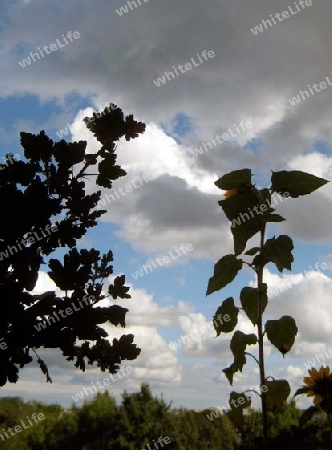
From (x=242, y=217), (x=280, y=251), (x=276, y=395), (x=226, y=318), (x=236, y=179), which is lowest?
(x=276, y=395)

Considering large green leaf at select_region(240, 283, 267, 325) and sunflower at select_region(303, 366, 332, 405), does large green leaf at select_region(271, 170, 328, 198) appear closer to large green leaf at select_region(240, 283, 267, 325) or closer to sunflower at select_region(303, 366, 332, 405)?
large green leaf at select_region(240, 283, 267, 325)

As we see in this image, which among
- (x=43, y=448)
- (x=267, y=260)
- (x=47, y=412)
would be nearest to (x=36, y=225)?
(x=267, y=260)

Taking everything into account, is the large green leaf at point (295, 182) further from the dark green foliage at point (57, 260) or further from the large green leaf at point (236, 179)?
the dark green foliage at point (57, 260)

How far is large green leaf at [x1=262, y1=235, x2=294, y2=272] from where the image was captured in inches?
99.0

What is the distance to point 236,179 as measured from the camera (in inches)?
111

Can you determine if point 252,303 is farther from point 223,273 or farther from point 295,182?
point 295,182

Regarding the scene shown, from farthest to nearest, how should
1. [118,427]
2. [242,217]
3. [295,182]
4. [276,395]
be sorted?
[118,427]
[295,182]
[242,217]
[276,395]

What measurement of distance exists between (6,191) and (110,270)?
2.51 ft

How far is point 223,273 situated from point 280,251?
1.05ft

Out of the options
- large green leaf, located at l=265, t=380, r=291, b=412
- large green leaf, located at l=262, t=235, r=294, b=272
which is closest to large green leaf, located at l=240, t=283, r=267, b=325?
large green leaf, located at l=262, t=235, r=294, b=272

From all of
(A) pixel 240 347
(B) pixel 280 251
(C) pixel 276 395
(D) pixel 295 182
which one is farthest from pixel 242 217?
(C) pixel 276 395

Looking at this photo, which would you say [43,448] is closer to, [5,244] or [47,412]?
[47,412]

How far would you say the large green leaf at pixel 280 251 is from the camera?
8.25 feet

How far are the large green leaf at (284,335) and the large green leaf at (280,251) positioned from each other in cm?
31
